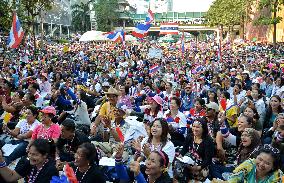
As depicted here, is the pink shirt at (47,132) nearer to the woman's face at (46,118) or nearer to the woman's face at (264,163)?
the woman's face at (46,118)

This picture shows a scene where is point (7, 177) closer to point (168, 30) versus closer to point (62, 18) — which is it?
point (168, 30)

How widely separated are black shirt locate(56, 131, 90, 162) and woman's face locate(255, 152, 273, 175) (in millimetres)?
2651

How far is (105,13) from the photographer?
3248 inches

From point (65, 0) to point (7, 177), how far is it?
336ft

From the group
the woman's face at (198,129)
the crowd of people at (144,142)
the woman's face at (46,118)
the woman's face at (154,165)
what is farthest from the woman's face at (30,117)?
the woman's face at (154,165)

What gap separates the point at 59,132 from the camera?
21.6 ft

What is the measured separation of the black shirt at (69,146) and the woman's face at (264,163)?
8.70 ft

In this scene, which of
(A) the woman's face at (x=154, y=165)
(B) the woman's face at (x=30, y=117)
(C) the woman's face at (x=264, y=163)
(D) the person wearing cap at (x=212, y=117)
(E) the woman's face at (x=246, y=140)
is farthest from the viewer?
(D) the person wearing cap at (x=212, y=117)

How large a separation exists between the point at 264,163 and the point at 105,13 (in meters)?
80.2

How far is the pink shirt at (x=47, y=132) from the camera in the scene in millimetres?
6555

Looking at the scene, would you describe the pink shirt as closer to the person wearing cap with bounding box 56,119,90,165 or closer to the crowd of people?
the crowd of people

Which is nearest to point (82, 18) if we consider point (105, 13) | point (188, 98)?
point (105, 13)

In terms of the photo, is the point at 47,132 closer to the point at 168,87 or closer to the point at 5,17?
the point at 168,87

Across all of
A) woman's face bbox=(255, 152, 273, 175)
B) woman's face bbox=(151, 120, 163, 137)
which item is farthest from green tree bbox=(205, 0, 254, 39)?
woman's face bbox=(255, 152, 273, 175)
